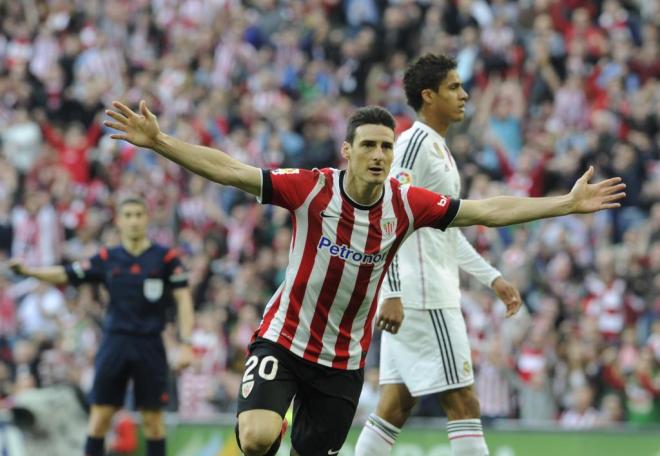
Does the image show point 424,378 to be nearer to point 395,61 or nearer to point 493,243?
point 493,243

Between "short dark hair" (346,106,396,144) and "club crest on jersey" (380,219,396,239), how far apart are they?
0.47 meters

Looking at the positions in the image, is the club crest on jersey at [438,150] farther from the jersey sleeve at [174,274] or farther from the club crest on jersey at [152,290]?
the club crest on jersey at [152,290]

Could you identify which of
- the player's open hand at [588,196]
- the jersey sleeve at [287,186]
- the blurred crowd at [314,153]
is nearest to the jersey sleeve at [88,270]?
the blurred crowd at [314,153]

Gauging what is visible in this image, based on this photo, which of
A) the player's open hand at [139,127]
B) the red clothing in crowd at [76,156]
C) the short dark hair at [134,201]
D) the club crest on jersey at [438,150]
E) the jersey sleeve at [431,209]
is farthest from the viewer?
the red clothing in crowd at [76,156]

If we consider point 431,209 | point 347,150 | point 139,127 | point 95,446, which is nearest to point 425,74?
point 347,150

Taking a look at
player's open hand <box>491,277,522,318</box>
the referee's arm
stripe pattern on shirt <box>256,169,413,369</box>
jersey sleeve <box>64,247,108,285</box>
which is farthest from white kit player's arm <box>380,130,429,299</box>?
jersey sleeve <box>64,247,108,285</box>

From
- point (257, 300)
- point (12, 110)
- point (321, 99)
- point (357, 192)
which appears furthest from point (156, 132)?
point (12, 110)

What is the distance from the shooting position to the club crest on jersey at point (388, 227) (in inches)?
294

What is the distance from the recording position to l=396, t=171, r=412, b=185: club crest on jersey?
8.23 metres

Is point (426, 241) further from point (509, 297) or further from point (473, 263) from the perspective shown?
point (509, 297)

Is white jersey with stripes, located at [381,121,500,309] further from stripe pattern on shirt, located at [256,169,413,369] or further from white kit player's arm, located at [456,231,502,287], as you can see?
stripe pattern on shirt, located at [256,169,413,369]

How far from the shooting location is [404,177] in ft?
27.1

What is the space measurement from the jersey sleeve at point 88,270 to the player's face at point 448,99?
3652 millimetres

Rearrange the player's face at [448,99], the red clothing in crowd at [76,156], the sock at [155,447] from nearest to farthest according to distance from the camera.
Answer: the player's face at [448,99]
the sock at [155,447]
the red clothing in crowd at [76,156]
